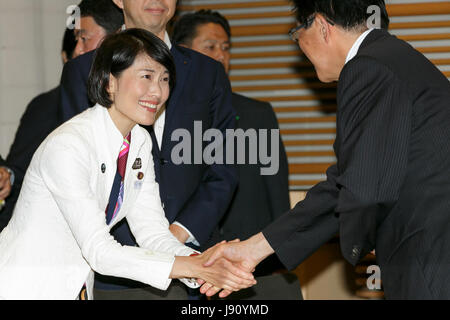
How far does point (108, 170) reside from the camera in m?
2.79

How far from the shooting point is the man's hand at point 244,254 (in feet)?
10.4

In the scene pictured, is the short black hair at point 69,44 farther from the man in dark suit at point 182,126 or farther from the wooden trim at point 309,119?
the wooden trim at point 309,119

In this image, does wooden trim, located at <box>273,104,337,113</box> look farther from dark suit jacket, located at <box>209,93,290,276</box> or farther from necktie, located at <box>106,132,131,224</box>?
necktie, located at <box>106,132,131,224</box>

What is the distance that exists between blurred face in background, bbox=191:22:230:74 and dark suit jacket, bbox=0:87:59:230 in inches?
42.8

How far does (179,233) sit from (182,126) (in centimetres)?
53

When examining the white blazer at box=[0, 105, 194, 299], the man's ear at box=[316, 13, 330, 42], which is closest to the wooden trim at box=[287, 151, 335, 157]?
the man's ear at box=[316, 13, 330, 42]

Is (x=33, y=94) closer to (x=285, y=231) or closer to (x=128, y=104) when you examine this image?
(x=128, y=104)

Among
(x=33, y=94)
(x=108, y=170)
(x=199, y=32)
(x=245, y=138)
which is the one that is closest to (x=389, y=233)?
(x=108, y=170)

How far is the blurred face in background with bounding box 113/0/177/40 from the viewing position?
3.47 meters

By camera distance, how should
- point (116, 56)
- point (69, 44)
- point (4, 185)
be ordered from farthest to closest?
point (69, 44), point (4, 185), point (116, 56)

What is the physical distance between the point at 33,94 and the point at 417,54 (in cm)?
343

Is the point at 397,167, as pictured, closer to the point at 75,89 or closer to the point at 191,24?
the point at 75,89

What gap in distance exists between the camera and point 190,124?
11.4 ft

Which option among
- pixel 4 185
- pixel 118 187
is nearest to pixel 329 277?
pixel 4 185
